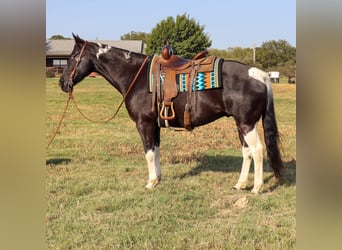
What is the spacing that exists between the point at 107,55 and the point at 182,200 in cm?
238

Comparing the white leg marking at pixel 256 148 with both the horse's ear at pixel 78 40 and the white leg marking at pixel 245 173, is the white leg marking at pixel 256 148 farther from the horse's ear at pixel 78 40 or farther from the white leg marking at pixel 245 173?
the horse's ear at pixel 78 40

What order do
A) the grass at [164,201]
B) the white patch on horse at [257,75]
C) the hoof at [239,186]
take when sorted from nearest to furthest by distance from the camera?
the grass at [164,201] < the white patch on horse at [257,75] < the hoof at [239,186]

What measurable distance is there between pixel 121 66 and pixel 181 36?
1780 inches

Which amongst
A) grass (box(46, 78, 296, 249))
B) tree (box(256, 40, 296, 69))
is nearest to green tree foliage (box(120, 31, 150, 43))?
tree (box(256, 40, 296, 69))

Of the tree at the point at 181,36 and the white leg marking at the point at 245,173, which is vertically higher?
the tree at the point at 181,36

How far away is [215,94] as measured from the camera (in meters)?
4.80

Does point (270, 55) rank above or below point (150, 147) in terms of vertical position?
above

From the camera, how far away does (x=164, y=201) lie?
4.54 metres

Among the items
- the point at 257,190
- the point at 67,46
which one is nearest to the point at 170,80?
the point at 257,190

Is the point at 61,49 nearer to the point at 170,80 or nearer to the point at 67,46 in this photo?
the point at 67,46

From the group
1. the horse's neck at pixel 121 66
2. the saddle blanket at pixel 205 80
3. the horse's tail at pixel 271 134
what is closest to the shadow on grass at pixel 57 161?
the horse's neck at pixel 121 66

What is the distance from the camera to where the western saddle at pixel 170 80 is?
4.87 meters
